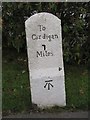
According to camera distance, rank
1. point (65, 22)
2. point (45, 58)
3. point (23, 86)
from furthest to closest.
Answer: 1. point (65, 22)
2. point (23, 86)
3. point (45, 58)

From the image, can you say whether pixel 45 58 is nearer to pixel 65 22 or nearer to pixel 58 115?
pixel 58 115

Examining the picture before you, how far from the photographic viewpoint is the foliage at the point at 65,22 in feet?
21.2

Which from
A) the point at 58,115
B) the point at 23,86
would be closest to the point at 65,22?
the point at 23,86

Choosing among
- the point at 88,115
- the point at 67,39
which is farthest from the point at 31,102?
the point at 67,39

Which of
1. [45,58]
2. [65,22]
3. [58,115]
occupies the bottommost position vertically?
[58,115]

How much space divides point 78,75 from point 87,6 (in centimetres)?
119

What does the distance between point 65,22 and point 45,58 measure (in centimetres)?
140

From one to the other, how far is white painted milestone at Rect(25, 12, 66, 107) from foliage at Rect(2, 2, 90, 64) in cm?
111

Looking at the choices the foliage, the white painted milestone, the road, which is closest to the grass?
the road

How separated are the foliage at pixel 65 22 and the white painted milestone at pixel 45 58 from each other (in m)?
1.11

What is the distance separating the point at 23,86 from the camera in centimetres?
623

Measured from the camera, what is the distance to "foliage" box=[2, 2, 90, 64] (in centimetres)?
646

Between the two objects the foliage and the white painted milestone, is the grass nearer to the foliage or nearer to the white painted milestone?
the white painted milestone

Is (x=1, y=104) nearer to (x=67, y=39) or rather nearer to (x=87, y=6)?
(x=67, y=39)
